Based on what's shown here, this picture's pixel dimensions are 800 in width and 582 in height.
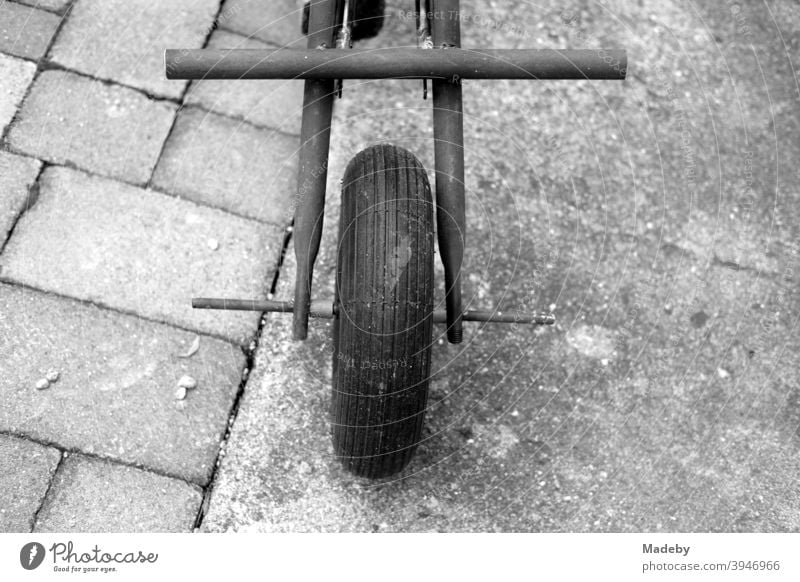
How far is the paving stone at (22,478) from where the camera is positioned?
1.97 m

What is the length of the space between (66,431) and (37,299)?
0.38 meters

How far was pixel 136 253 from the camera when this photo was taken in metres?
2.32

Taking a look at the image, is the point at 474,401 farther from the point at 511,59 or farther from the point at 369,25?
the point at 369,25

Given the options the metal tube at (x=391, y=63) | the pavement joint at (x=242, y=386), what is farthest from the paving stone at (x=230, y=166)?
the metal tube at (x=391, y=63)

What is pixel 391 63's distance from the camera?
1.79 metres

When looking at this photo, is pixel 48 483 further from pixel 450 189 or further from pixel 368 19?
pixel 368 19

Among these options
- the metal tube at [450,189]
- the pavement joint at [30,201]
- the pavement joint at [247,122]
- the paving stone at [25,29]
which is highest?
the metal tube at [450,189]

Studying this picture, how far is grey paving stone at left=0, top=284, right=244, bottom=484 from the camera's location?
81.6 inches

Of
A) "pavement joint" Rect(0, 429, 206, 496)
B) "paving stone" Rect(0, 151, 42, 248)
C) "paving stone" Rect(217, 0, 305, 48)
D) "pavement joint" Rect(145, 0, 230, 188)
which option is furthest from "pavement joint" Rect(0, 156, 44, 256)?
"paving stone" Rect(217, 0, 305, 48)

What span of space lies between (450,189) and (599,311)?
2.49 feet

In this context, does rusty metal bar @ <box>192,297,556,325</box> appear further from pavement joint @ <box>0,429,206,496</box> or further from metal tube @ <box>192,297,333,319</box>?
pavement joint @ <box>0,429,206,496</box>

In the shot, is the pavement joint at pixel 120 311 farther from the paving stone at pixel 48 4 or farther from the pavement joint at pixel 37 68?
the paving stone at pixel 48 4

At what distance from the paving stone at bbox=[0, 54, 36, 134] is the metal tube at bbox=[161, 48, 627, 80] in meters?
0.93

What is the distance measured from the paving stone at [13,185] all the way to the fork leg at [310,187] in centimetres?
95
